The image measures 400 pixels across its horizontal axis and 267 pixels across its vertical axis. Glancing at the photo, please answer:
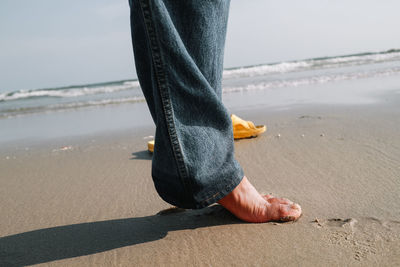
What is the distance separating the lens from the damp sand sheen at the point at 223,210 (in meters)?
1.13

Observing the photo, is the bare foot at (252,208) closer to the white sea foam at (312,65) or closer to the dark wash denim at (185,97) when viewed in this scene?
the dark wash denim at (185,97)

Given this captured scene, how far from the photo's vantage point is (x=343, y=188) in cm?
159

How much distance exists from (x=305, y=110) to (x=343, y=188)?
9.03 feet

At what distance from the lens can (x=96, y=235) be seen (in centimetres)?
138

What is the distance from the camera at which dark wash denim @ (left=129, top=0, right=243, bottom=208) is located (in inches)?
42.7

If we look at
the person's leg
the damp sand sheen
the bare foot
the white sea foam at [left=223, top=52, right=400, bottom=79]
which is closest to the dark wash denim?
the person's leg

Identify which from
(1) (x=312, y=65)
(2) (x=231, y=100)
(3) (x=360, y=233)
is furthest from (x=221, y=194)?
(1) (x=312, y=65)

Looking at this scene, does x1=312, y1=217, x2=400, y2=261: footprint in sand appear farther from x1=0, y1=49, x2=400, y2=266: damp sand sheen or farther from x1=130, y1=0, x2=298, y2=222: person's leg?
x1=130, y1=0, x2=298, y2=222: person's leg

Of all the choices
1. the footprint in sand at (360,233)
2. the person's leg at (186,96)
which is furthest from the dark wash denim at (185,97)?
the footprint in sand at (360,233)

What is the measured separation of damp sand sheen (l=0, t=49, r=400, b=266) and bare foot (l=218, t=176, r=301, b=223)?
0.03 metres

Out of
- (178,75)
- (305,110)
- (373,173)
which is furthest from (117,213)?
(305,110)

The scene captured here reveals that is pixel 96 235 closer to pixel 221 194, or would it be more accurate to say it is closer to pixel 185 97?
pixel 221 194

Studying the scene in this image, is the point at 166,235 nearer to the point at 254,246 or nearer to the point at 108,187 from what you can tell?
the point at 254,246

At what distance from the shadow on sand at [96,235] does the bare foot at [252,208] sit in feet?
0.22
